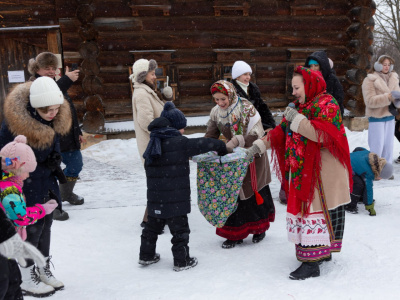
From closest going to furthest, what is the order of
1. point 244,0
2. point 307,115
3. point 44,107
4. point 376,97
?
point 44,107
point 307,115
point 376,97
point 244,0

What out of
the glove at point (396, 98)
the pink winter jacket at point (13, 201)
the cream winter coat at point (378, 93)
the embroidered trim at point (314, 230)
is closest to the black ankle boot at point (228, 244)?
the embroidered trim at point (314, 230)

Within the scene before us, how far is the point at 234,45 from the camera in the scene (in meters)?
10.0

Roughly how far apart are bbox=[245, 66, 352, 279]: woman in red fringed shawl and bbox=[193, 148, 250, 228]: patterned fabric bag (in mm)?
607

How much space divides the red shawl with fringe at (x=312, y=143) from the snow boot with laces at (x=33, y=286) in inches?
82.9

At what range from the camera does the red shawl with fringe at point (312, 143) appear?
129 inches

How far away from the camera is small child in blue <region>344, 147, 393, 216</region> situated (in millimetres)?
4945

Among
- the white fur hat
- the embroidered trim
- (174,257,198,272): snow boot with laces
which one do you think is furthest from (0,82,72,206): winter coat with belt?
the embroidered trim

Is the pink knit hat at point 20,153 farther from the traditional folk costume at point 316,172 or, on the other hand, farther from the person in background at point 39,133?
the traditional folk costume at point 316,172

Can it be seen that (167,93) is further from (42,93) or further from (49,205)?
(49,205)

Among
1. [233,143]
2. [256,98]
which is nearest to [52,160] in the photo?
[233,143]

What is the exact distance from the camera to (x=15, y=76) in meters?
9.61

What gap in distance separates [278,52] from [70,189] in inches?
267

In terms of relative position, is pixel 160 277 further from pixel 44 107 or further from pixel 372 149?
pixel 372 149

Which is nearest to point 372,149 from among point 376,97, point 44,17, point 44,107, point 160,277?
point 376,97
